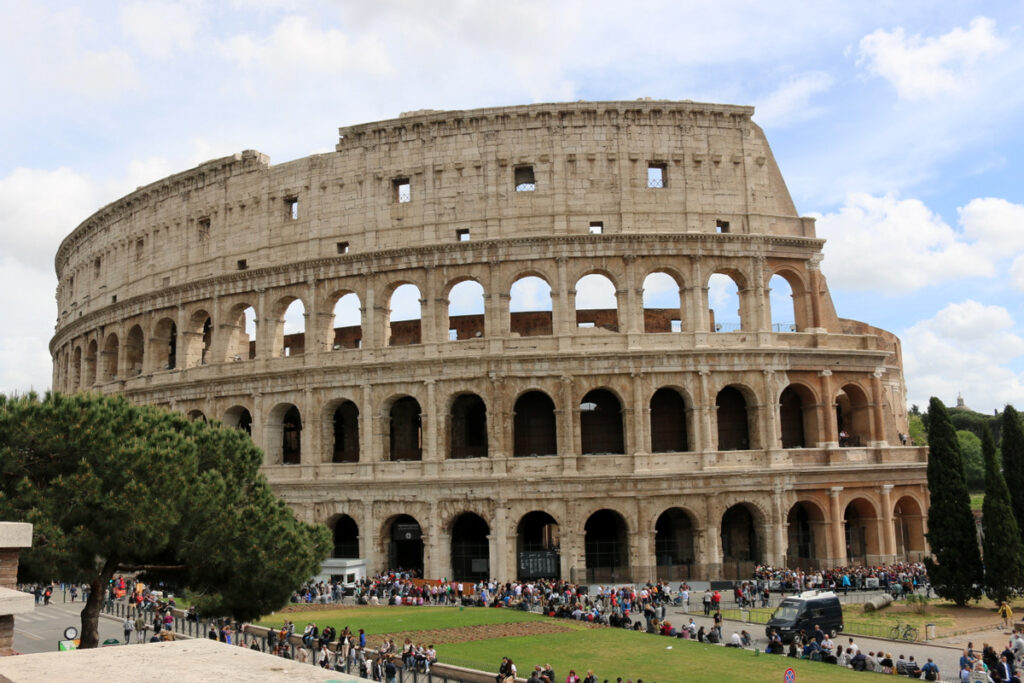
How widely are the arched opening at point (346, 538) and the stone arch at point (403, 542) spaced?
1.76 metres

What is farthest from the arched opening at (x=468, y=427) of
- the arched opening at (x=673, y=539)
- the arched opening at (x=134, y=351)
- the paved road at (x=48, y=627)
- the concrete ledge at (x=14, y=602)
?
the concrete ledge at (x=14, y=602)

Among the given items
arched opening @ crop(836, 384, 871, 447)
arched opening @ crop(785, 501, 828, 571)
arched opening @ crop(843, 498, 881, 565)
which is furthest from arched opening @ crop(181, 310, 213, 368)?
arched opening @ crop(843, 498, 881, 565)

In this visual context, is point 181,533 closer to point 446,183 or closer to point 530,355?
point 530,355

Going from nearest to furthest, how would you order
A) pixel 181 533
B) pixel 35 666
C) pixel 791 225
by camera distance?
pixel 35 666, pixel 181 533, pixel 791 225

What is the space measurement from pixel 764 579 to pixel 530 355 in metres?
12.4

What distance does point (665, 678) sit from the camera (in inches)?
748

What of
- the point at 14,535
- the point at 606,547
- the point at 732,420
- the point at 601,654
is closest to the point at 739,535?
the point at 732,420

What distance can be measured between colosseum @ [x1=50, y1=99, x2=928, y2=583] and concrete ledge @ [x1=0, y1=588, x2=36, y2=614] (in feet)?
85.9

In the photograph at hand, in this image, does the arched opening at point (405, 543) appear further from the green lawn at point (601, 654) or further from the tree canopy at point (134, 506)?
the tree canopy at point (134, 506)

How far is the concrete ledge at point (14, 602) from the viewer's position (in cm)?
678

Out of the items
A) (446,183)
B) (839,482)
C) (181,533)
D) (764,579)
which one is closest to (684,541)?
(764,579)

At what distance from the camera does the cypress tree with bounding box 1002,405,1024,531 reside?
1168 inches

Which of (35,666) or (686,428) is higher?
(686,428)

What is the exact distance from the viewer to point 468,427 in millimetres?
37031
